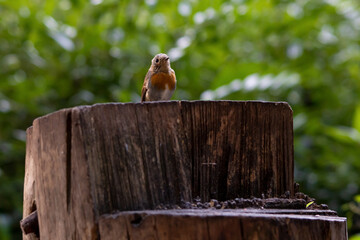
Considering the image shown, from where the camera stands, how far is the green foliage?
190 inches

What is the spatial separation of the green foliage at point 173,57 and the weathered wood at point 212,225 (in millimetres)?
2844

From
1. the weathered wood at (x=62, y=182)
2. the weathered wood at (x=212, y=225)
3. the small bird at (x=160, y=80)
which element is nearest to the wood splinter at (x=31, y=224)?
the weathered wood at (x=62, y=182)

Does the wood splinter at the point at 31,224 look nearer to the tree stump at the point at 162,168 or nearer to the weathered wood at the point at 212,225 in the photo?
the tree stump at the point at 162,168

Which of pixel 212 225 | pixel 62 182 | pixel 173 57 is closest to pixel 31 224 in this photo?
pixel 62 182

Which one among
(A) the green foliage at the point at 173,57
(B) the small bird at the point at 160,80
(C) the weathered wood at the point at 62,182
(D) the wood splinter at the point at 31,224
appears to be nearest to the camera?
(C) the weathered wood at the point at 62,182

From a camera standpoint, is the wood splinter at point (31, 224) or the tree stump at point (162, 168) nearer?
the tree stump at point (162, 168)

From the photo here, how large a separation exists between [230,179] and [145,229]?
0.46 metres

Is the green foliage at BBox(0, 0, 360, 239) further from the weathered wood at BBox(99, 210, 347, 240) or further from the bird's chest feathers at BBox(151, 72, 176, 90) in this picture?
the weathered wood at BBox(99, 210, 347, 240)

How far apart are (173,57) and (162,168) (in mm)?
2846

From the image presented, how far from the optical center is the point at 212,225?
1.46 metres

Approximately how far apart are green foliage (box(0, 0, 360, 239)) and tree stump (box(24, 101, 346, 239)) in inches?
97.2

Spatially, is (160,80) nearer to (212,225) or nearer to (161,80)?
(161,80)

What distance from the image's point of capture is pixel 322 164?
569 centimetres

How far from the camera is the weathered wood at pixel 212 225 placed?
1460 mm
